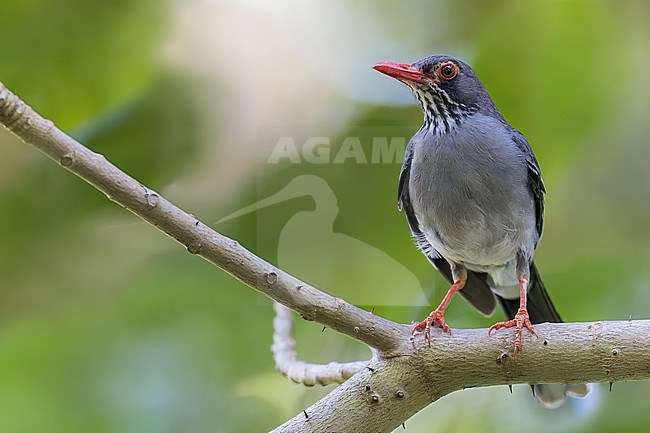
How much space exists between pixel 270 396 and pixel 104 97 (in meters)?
1.44

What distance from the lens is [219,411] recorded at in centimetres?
286

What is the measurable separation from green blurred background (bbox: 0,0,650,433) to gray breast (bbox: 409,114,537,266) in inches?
24.2

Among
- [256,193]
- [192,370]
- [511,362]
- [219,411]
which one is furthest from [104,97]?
[511,362]

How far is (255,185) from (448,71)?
1037 millimetres

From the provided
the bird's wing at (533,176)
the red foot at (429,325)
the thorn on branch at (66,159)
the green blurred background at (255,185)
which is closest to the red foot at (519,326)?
the red foot at (429,325)

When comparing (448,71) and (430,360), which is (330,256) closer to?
(448,71)

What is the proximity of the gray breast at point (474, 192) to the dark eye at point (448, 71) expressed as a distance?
0.52 ft

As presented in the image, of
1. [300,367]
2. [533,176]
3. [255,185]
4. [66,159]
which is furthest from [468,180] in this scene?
[66,159]

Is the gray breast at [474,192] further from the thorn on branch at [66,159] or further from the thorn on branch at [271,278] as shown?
the thorn on branch at [66,159]

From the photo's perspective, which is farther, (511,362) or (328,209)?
(328,209)

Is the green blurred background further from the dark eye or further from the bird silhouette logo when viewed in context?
the dark eye

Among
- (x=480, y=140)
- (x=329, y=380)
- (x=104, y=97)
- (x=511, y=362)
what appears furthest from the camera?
(x=104, y=97)

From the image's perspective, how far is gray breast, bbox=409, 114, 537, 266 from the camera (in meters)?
2.23

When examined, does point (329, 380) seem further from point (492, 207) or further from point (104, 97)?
point (104, 97)
